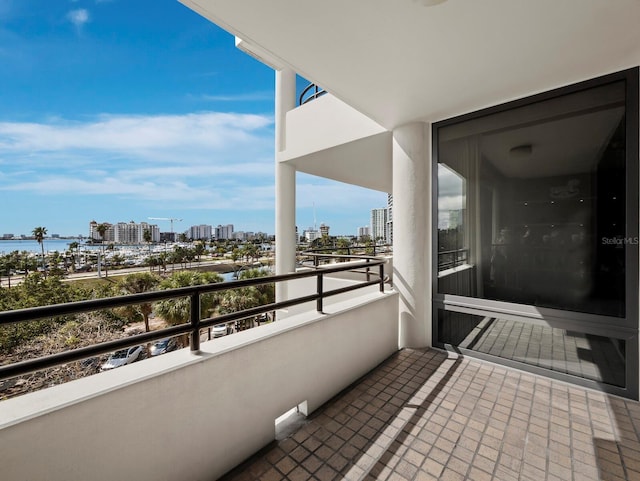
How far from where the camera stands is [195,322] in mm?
1704

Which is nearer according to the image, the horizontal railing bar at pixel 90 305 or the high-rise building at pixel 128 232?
the horizontal railing bar at pixel 90 305

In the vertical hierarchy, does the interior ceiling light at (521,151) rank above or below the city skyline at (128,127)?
below

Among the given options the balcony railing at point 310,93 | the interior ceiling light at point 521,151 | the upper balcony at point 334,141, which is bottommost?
the interior ceiling light at point 521,151

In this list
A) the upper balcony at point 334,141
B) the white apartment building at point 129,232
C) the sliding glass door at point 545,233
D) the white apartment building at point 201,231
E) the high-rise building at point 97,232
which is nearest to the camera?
the sliding glass door at point 545,233

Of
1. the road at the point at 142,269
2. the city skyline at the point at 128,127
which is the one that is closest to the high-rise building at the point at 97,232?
the city skyline at the point at 128,127

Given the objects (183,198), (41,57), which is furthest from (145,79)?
(183,198)

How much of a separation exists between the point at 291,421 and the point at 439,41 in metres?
3.07

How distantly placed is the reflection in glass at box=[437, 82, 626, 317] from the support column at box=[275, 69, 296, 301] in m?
3.54

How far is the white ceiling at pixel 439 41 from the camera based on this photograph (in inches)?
68.2

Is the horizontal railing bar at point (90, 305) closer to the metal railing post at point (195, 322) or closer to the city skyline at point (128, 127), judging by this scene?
the metal railing post at point (195, 322)

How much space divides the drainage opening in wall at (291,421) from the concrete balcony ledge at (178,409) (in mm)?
77

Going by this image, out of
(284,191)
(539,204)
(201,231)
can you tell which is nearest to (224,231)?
(201,231)

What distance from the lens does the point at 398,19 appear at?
1.82 meters

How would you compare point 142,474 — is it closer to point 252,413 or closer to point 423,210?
point 252,413
